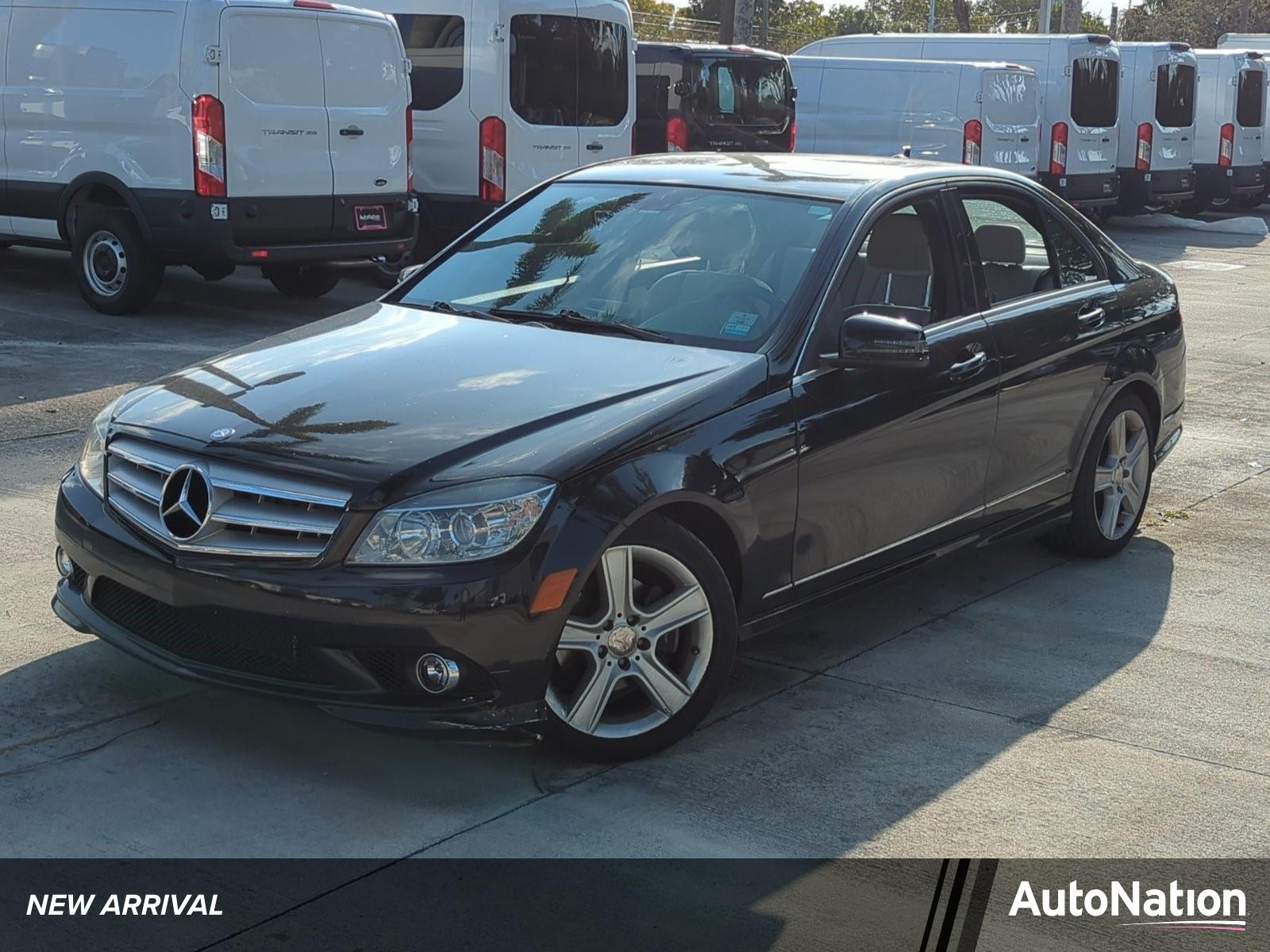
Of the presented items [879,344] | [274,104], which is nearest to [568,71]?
[274,104]

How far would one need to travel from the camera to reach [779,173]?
19.2 feet

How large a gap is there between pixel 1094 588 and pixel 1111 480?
537mm

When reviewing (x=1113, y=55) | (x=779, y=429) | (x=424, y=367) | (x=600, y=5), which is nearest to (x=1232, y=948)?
(x=779, y=429)

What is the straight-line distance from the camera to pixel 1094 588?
6371 millimetres

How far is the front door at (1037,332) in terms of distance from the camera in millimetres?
5914

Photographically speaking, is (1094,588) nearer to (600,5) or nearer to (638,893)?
(638,893)

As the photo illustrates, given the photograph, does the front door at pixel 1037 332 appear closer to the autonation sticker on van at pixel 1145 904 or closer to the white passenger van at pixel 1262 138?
the autonation sticker on van at pixel 1145 904

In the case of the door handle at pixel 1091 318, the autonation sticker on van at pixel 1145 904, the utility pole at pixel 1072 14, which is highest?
the utility pole at pixel 1072 14

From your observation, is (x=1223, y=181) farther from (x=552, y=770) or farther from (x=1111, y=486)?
(x=552, y=770)

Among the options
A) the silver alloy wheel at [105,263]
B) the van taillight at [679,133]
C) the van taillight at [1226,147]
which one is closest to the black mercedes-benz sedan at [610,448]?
the silver alloy wheel at [105,263]

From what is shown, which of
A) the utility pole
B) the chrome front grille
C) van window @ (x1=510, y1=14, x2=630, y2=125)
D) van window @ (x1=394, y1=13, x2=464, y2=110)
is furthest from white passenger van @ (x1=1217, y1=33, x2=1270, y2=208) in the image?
the chrome front grille

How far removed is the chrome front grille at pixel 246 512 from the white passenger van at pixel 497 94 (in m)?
9.52

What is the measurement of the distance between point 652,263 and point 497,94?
8578mm

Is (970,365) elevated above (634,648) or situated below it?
above
